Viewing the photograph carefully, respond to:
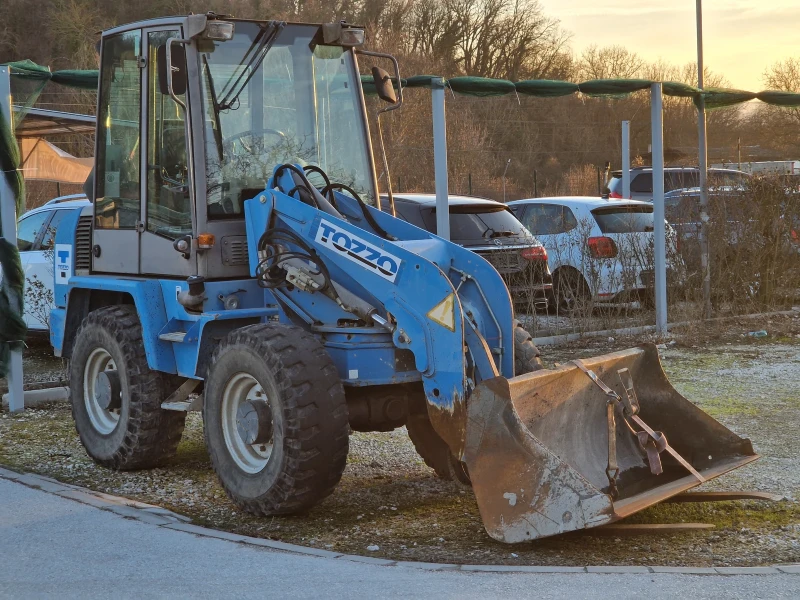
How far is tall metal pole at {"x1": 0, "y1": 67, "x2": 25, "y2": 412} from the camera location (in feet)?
31.1

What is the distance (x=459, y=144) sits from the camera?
111ft

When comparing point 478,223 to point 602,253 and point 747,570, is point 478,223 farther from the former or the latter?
point 747,570

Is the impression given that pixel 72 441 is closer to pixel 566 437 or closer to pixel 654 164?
pixel 566 437

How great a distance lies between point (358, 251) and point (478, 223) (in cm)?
720

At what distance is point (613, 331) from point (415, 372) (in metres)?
7.88

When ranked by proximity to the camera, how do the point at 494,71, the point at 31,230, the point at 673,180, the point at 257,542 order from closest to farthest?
1. the point at 257,542
2. the point at 31,230
3. the point at 673,180
4. the point at 494,71

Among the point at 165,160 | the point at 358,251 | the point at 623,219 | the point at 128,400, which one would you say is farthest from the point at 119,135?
the point at 623,219

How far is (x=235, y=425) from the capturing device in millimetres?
6387

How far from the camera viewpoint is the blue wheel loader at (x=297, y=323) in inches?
228

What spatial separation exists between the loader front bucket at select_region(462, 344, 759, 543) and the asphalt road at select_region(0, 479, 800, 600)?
36cm

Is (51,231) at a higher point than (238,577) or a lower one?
higher

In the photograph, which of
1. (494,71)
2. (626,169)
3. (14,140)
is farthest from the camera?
(494,71)

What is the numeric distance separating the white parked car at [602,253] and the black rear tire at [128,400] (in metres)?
7.18

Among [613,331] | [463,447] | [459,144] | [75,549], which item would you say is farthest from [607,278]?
[459,144]
